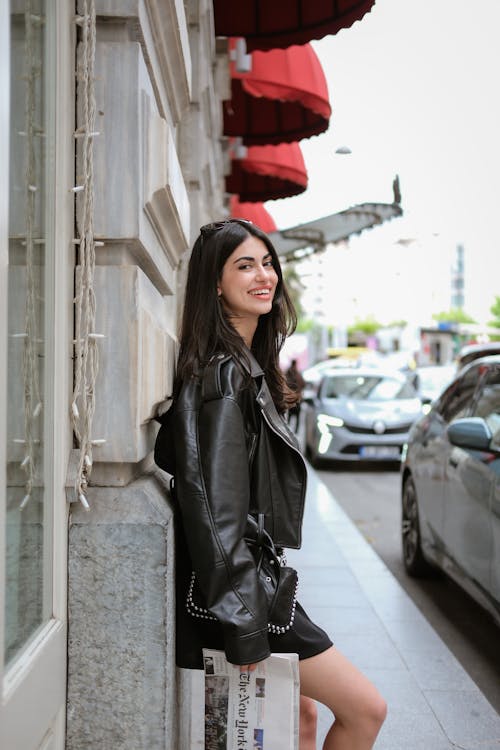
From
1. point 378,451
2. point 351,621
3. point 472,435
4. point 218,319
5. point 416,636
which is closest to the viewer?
point 218,319

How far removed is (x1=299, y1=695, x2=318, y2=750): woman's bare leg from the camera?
2.74m

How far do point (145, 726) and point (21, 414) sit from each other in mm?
933

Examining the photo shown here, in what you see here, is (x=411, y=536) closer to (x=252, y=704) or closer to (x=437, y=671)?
(x=437, y=671)

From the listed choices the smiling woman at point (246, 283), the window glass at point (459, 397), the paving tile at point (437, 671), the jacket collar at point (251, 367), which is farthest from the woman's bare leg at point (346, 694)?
the window glass at point (459, 397)

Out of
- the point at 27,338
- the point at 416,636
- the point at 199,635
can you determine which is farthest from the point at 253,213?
the point at 27,338

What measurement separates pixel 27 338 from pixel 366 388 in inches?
511

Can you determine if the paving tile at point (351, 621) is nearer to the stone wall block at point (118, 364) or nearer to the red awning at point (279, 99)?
the stone wall block at point (118, 364)

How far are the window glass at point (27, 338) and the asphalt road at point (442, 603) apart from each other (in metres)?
3.05

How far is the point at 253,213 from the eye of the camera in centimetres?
1295

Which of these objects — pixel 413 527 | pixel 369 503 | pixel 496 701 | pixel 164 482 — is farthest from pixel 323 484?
pixel 164 482

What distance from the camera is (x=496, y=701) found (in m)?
4.29

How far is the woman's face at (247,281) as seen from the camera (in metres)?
2.54

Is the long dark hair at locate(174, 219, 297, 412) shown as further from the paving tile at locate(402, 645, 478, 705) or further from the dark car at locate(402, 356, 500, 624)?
the paving tile at locate(402, 645, 478, 705)

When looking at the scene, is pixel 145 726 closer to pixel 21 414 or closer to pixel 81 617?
pixel 81 617
